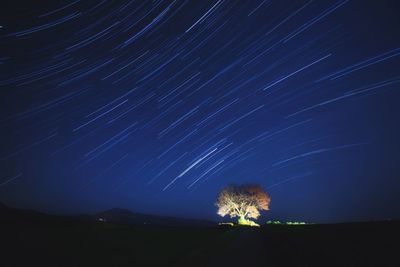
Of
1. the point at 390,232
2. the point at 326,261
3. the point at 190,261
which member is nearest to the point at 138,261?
the point at 190,261

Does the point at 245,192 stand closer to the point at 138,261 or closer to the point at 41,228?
the point at 41,228

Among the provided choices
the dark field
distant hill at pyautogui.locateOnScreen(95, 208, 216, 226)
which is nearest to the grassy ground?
the dark field

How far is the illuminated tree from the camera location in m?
53.3

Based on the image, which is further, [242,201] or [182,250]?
[242,201]

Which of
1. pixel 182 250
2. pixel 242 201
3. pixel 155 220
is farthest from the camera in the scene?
pixel 155 220

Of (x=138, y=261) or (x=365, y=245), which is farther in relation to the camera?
(x=138, y=261)

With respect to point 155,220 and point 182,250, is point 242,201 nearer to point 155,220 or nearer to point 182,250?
point 182,250

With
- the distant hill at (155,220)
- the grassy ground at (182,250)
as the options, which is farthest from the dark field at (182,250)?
the distant hill at (155,220)

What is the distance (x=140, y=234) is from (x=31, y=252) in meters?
8.66

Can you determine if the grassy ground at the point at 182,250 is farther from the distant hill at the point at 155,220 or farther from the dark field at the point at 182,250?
the distant hill at the point at 155,220

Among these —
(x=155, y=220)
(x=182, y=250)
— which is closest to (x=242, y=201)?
A: (x=182, y=250)

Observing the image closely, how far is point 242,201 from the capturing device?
2104 inches

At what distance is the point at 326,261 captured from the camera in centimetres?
993

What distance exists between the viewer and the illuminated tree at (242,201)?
53.3 m
